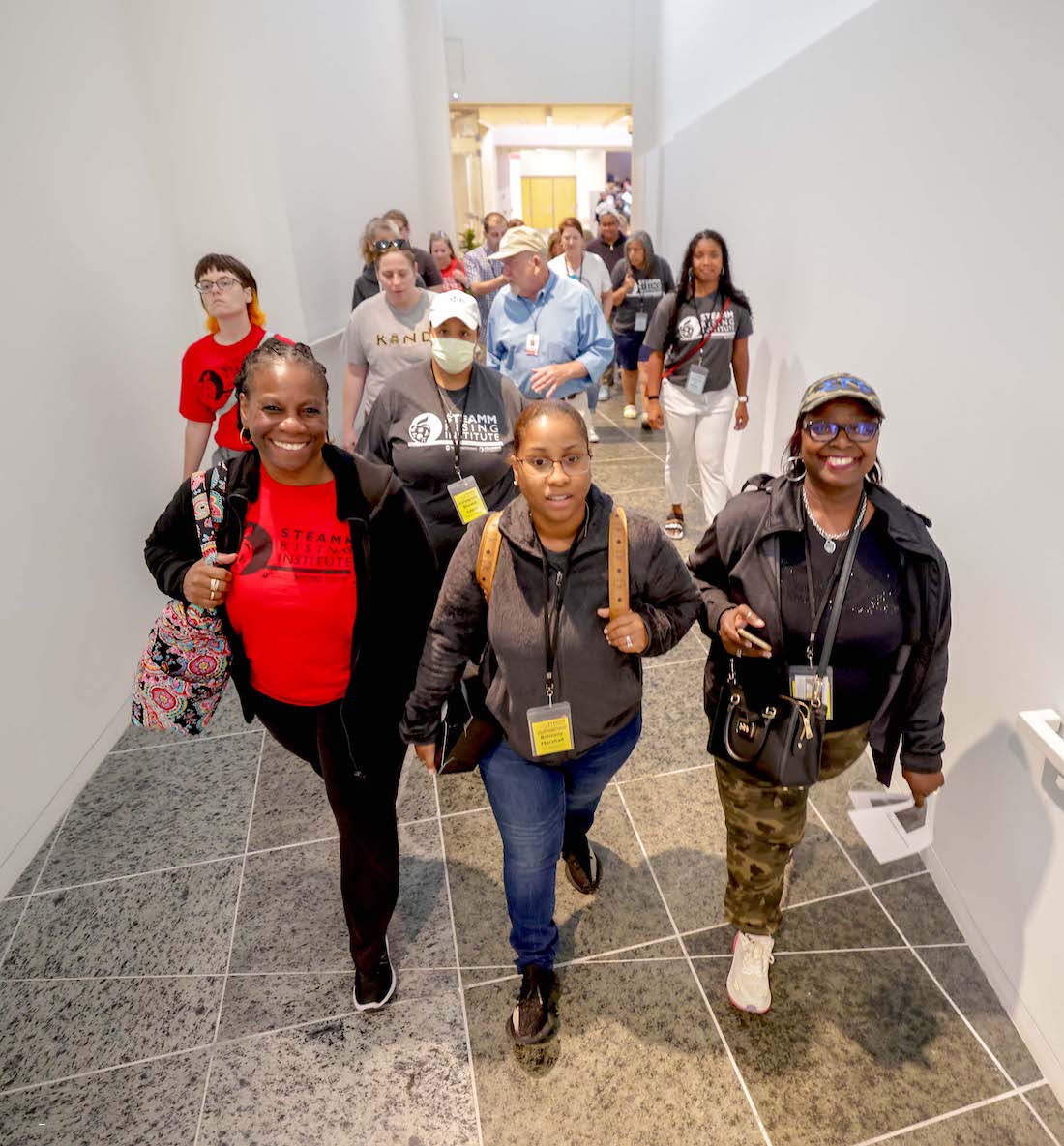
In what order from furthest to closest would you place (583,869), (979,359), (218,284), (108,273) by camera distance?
(108,273)
(218,284)
(583,869)
(979,359)

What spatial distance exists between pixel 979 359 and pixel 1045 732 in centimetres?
109

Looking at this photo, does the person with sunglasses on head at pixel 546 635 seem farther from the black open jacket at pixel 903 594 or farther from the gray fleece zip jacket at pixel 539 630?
the black open jacket at pixel 903 594

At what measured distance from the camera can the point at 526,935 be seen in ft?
6.00

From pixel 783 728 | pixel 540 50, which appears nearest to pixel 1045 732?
pixel 783 728

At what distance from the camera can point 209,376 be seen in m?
2.97

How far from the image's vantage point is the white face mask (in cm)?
255

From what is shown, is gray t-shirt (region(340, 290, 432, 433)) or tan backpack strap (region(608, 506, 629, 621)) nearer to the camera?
tan backpack strap (region(608, 506, 629, 621))

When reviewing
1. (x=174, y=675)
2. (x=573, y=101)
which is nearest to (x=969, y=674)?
(x=174, y=675)

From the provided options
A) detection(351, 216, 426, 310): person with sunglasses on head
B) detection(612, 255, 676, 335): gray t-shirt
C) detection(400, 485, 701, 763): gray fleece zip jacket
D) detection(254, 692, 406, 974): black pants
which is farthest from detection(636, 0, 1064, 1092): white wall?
detection(612, 255, 676, 335): gray t-shirt

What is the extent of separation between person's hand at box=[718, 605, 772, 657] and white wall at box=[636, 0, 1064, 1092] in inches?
30.5

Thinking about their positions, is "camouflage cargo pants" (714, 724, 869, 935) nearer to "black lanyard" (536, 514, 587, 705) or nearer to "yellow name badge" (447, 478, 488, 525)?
"black lanyard" (536, 514, 587, 705)

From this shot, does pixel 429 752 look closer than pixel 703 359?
Yes

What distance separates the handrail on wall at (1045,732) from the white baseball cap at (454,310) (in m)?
2.13

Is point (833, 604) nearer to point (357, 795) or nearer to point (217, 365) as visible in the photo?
point (357, 795)
